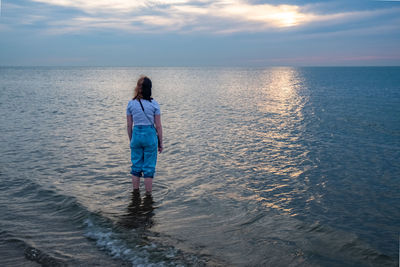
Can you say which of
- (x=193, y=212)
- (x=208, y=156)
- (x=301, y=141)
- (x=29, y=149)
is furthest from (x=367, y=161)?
(x=29, y=149)

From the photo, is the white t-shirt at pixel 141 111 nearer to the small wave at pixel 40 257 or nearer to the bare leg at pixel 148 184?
the bare leg at pixel 148 184

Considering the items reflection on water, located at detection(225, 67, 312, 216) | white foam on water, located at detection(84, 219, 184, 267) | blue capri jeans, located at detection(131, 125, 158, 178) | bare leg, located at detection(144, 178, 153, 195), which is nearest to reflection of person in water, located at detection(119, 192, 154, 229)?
bare leg, located at detection(144, 178, 153, 195)

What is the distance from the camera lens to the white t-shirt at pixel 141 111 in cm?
632

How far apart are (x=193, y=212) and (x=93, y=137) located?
8945mm

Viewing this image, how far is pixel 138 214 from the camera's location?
20.6ft

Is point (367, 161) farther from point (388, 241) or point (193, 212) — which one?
point (193, 212)

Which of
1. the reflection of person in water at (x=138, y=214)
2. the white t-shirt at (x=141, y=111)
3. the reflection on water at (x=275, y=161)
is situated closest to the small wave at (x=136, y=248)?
the reflection of person in water at (x=138, y=214)

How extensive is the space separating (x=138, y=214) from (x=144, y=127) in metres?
1.74

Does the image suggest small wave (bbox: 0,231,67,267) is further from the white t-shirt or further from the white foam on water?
the white t-shirt

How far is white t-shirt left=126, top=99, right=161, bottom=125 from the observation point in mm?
6316

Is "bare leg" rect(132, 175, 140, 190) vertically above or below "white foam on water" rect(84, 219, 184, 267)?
above

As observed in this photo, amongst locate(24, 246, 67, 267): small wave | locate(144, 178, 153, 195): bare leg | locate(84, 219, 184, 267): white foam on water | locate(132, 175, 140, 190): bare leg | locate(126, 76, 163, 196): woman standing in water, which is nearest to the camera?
locate(24, 246, 67, 267): small wave

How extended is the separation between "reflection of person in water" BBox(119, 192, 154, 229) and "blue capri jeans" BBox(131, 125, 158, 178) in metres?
0.55

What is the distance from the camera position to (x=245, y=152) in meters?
11.5
